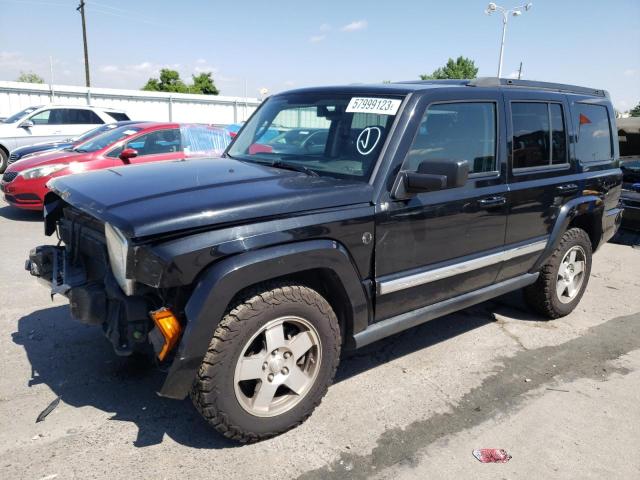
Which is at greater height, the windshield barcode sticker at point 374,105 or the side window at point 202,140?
the windshield barcode sticker at point 374,105

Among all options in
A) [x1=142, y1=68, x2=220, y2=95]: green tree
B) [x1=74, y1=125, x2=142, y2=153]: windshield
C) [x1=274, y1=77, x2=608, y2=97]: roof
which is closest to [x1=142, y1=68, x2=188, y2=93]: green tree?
[x1=142, y1=68, x2=220, y2=95]: green tree

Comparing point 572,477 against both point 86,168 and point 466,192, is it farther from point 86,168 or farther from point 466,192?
point 86,168

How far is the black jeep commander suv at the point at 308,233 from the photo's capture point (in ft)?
7.87

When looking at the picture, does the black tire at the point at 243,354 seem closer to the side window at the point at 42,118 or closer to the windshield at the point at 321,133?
the windshield at the point at 321,133

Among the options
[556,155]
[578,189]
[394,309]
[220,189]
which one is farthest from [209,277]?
[578,189]

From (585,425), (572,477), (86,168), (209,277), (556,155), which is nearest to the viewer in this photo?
(209,277)

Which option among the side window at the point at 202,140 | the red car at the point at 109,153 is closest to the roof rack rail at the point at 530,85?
the red car at the point at 109,153

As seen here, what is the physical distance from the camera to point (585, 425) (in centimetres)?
310

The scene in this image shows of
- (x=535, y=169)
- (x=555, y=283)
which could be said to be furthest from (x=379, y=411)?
(x=555, y=283)

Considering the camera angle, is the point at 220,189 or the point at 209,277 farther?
the point at 220,189

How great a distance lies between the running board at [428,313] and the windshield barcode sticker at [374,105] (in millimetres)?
1306

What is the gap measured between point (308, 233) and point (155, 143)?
254 inches

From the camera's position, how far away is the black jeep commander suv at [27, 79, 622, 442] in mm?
2398

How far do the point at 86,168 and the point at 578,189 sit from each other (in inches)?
264
